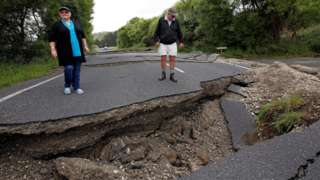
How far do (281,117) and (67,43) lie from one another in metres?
3.99

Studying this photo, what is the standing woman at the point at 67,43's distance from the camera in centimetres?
584

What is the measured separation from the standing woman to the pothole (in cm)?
163

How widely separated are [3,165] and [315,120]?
14.6 feet

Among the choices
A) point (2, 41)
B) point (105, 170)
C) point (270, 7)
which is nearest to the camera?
point (105, 170)

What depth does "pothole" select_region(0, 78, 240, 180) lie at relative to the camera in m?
4.14

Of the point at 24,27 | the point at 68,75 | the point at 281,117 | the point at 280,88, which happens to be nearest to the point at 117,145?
the point at 68,75

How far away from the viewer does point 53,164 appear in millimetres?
4273

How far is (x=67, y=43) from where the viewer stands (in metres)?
5.92

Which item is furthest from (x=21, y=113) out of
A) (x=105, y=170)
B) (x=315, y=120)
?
(x=315, y=120)

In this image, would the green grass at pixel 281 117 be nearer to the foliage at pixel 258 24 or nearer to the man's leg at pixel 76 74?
the man's leg at pixel 76 74

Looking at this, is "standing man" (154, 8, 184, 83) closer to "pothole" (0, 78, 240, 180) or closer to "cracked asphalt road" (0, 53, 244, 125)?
"cracked asphalt road" (0, 53, 244, 125)

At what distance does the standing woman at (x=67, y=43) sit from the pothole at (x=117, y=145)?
5.34 ft

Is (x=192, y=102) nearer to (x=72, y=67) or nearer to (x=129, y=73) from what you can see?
(x=72, y=67)

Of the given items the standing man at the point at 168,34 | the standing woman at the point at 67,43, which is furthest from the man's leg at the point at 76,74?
the standing man at the point at 168,34
